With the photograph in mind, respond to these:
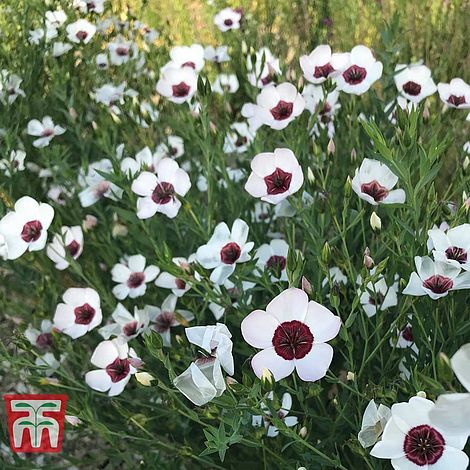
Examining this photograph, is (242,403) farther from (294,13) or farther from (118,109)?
(294,13)

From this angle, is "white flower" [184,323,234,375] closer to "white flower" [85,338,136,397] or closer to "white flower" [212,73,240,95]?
"white flower" [85,338,136,397]

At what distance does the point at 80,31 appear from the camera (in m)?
2.12

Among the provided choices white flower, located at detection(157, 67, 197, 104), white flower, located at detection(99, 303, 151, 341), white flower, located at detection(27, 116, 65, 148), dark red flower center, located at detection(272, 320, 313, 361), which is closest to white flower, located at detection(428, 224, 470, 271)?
dark red flower center, located at detection(272, 320, 313, 361)

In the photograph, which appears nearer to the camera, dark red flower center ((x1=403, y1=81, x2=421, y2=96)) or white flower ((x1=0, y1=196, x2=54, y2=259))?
white flower ((x1=0, y1=196, x2=54, y2=259))

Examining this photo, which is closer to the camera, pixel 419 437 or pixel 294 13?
pixel 419 437

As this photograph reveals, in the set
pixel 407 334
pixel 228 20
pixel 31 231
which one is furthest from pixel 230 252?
pixel 228 20

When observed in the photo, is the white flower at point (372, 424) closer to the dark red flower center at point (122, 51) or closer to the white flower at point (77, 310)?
the white flower at point (77, 310)

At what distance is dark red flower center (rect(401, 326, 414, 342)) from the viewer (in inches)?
50.5

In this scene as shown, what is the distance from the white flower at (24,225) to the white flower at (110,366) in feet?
1.10

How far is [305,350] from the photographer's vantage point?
3.00 feet

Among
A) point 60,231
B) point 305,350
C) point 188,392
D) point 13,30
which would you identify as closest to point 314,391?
point 305,350

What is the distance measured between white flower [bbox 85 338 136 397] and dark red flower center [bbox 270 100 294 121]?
2.12ft

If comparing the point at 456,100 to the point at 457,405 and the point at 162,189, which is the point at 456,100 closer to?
the point at 162,189

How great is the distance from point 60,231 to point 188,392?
0.85 meters
